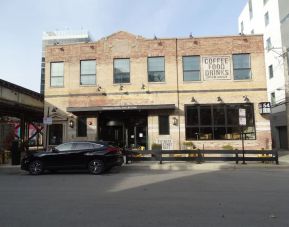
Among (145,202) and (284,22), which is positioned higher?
(284,22)

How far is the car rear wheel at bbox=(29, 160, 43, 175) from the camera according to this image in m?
16.2

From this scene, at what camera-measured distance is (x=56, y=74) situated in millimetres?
24328

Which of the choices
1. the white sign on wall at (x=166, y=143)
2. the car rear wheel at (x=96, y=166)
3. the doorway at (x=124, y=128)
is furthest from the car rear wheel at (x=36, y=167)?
the white sign on wall at (x=166, y=143)

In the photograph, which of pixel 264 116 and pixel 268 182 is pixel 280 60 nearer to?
pixel 264 116

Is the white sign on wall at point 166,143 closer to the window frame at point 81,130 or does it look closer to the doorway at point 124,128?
the doorway at point 124,128

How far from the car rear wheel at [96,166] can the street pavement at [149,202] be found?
2.20m

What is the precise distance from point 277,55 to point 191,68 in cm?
1594

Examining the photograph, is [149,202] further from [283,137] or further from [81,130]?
[283,137]

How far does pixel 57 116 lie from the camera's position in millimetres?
23516

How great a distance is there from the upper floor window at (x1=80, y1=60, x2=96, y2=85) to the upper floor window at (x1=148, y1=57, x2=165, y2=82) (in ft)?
12.9

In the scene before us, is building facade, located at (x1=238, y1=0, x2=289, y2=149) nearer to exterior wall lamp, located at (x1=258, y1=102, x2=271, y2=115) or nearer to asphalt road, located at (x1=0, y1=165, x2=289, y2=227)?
exterior wall lamp, located at (x1=258, y1=102, x2=271, y2=115)

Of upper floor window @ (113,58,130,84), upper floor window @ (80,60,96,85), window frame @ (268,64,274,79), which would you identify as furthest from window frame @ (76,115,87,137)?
window frame @ (268,64,274,79)

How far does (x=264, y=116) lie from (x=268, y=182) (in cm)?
1051

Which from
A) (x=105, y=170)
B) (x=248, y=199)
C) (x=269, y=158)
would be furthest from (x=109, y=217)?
(x=269, y=158)
